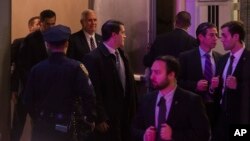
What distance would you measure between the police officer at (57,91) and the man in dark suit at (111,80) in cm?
94

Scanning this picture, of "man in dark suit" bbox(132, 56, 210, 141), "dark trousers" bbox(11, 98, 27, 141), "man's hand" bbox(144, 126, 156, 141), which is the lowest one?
"dark trousers" bbox(11, 98, 27, 141)

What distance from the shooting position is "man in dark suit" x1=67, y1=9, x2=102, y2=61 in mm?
8203

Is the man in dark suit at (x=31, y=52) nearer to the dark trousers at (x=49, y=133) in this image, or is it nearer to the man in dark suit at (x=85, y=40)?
the man in dark suit at (x=85, y=40)

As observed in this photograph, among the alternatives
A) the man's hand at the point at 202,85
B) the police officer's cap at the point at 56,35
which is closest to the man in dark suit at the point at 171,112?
the police officer's cap at the point at 56,35

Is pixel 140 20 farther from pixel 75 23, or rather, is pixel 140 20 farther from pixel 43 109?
pixel 43 109

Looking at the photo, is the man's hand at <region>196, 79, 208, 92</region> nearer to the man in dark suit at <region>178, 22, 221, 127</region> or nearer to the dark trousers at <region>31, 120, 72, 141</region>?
the man in dark suit at <region>178, 22, 221, 127</region>

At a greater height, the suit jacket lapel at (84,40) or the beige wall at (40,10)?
the beige wall at (40,10)

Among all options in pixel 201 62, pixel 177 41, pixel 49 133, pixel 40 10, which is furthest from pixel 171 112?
pixel 40 10

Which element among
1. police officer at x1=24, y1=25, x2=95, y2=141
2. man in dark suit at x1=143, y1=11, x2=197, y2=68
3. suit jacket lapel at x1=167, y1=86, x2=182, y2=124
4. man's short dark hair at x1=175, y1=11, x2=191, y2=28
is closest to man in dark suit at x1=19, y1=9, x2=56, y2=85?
man in dark suit at x1=143, y1=11, x2=197, y2=68

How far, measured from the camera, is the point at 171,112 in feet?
16.5

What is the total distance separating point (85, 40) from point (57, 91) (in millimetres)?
2483

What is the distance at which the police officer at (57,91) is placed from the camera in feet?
19.4

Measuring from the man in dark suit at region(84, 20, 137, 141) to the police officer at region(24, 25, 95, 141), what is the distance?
944 millimetres

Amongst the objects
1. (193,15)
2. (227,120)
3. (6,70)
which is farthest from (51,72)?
(193,15)
